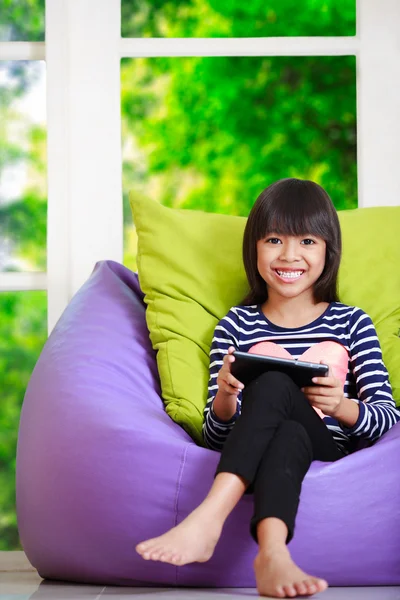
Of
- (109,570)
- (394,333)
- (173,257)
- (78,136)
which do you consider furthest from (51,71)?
(109,570)

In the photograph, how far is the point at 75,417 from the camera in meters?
1.62

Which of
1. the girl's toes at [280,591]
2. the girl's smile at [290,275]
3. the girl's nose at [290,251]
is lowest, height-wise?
the girl's toes at [280,591]

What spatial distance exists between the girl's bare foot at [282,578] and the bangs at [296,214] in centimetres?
73

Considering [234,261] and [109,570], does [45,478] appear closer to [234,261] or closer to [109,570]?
[109,570]

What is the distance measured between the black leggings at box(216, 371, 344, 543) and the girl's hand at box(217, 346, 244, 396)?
0.08 ft

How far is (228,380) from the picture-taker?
157cm

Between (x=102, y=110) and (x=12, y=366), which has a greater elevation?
(x=102, y=110)

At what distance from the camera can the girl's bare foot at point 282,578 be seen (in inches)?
49.8

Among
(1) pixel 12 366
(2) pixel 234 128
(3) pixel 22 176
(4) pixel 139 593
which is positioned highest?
(2) pixel 234 128

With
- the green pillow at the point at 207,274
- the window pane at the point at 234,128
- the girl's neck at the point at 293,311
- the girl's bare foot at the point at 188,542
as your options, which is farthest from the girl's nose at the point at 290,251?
the window pane at the point at 234,128

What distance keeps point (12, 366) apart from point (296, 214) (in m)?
1.19

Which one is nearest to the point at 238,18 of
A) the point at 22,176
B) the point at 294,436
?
the point at 22,176

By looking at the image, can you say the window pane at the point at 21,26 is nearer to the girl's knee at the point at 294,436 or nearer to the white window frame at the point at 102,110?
the white window frame at the point at 102,110

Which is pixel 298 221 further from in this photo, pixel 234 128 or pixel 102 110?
pixel 234 128
